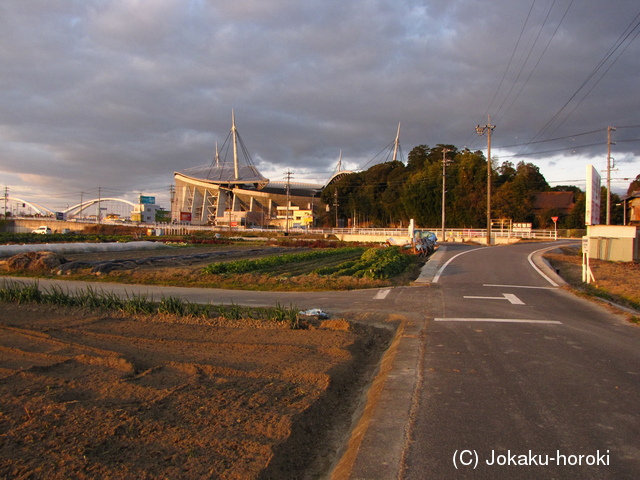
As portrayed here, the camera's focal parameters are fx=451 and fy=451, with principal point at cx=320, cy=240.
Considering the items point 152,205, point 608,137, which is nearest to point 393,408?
point 608,137

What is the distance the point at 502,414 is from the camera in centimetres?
458

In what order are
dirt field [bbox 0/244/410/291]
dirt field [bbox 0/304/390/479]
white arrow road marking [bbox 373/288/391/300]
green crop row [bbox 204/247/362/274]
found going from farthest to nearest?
green crop row [bbox 204/247/362/274], dirt field [bbox 0/244/410/291], white arrow road marking [bbox 373/288/391/300], dirt field [bbox 0/304/390/479]

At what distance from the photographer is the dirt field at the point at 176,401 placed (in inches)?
143

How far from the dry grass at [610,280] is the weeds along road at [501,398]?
3593mm

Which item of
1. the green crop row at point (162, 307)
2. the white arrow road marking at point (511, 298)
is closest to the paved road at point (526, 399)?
the white arrow road marking at point (511, 298)

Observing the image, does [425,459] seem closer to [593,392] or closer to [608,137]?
[593,392]

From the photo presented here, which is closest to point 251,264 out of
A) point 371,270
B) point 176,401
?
point 371,270

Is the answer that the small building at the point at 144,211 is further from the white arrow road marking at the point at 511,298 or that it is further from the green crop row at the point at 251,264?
the white arrow road marking at the point at 511,298

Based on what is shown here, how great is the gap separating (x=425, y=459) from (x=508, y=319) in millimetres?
6939

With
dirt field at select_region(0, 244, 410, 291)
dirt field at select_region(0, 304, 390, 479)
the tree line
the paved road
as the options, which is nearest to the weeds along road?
the paved road

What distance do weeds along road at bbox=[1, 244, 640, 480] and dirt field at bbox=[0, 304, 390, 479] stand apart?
511 mm

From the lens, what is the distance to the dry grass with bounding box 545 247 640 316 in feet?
45.6

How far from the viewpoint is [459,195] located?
69.5m

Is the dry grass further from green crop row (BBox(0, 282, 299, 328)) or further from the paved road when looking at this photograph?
green crop row (BBox(0, 282, 299, 328))
